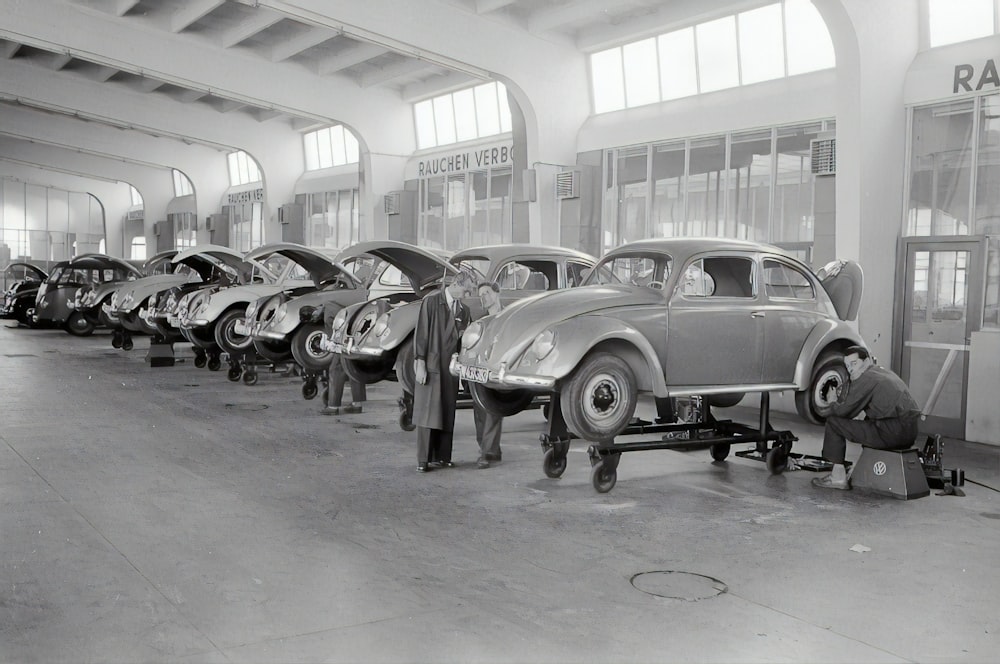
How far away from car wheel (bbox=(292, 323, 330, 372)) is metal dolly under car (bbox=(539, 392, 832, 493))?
4833mm

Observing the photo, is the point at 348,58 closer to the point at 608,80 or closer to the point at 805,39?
the point at 608,80

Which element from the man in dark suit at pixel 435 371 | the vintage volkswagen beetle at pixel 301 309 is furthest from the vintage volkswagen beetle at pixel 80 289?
the man in dark suit at pixel 435 371

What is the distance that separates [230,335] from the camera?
14.0 metres

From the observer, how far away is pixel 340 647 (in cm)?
418

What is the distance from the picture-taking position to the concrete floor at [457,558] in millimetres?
4309

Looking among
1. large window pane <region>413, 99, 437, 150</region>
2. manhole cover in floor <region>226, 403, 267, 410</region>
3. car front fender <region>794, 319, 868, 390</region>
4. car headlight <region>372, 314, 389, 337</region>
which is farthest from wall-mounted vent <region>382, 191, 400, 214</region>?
car front fender <region>794, 319, 868, 390</region>

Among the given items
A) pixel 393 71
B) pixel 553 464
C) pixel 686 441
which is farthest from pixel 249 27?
pixel 686 441

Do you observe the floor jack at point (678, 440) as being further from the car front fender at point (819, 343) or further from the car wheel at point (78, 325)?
the car wheel at point (78, 325)

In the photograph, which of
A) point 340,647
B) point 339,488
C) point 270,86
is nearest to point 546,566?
point 340,647

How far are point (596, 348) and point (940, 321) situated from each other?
6.48 meters

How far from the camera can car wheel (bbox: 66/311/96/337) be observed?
71.6ft

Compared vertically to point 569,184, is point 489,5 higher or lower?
higher

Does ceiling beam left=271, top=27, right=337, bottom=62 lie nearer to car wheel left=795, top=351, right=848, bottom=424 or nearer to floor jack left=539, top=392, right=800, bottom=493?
floor jack left=539, top=392, right=800, bottom=493

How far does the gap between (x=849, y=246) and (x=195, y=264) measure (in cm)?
1167
